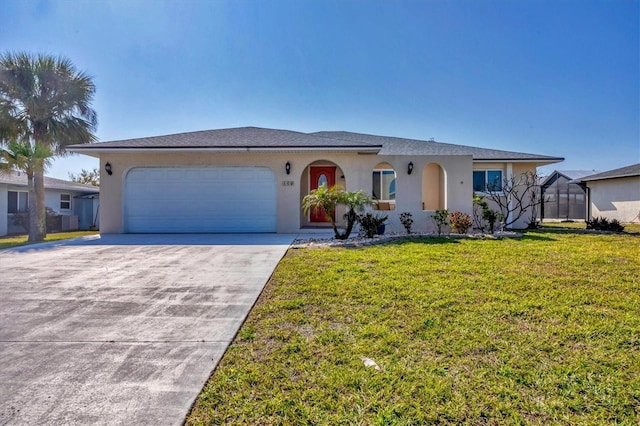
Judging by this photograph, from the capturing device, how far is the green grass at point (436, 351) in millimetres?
2176

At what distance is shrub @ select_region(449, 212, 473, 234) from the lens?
11.2 metres

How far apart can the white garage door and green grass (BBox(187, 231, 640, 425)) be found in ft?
23.0

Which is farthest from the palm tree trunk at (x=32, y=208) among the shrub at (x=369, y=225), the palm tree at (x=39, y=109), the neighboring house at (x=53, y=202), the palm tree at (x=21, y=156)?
the shrub at (x=369, y=225)

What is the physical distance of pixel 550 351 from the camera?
2938mm

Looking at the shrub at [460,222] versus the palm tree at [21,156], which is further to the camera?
the palm tree at [21,156]

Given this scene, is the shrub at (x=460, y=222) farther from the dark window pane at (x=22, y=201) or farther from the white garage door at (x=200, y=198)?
the dark window pane at (x=22, y=201)

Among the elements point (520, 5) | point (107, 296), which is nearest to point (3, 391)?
point (107, 296)

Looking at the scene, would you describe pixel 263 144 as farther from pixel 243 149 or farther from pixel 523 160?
pixel 523 160

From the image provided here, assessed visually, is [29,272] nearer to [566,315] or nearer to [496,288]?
[496,288]

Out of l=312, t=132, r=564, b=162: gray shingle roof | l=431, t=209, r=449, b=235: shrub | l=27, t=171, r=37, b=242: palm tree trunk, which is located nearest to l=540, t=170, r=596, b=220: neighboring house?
l=312, t=132, r=564, b=162: gray shingle roof

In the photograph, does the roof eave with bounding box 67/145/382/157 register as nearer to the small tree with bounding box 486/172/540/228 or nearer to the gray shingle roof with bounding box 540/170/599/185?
the small tree with bounding box 486/172/540/228

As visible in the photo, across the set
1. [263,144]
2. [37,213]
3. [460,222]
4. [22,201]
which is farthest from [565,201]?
[22,201]

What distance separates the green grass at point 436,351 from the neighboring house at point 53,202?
60.0ft

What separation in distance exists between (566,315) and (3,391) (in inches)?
225
